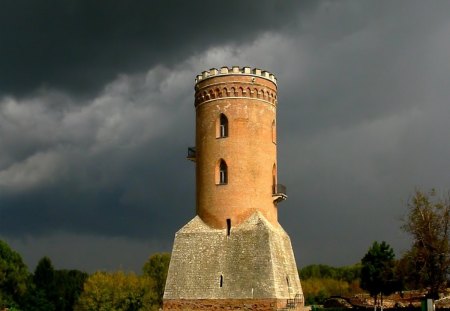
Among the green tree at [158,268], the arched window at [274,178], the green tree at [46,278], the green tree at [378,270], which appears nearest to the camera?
the arched window at [274,178]

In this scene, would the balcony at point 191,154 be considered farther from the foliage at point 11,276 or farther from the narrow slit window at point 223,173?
the foliage at point 11,276

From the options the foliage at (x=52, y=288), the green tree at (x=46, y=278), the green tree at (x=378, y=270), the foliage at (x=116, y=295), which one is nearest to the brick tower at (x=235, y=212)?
the green tree at (x=378, y=270)

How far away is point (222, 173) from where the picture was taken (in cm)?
2714

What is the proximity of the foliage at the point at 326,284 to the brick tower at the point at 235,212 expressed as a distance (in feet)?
89.1

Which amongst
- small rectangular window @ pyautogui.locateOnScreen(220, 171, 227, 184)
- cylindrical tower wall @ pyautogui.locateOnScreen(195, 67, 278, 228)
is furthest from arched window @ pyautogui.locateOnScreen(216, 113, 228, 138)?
small rectangular window @ pyautogui.locateOnScreen(220, 171, 227, 184)

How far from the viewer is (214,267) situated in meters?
25.7

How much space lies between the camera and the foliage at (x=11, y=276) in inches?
1957

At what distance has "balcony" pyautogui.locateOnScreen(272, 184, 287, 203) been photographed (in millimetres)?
27594

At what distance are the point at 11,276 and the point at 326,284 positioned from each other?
32824 millimetres

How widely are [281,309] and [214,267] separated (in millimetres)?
3456

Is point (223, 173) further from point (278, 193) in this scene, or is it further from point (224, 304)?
point (224, 304)

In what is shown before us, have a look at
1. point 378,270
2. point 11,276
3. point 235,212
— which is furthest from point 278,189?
point 11,276

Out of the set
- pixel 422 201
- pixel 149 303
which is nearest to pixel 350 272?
pixel 149 303

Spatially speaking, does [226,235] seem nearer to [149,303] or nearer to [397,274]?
[397,274]
